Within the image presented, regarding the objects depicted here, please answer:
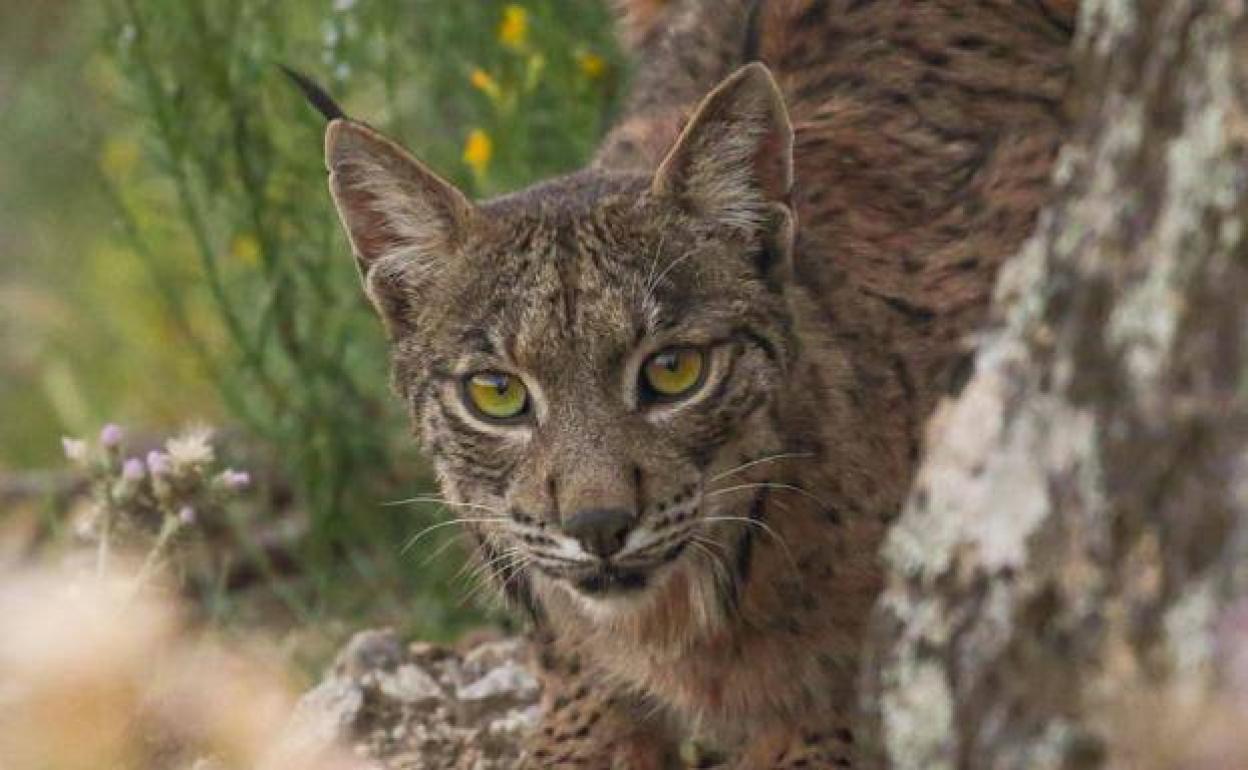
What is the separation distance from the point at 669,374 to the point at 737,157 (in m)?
0.43

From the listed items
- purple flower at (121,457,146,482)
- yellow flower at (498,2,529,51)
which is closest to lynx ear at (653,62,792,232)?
purple flower at (121,457,146,482)

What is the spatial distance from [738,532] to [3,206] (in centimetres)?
624

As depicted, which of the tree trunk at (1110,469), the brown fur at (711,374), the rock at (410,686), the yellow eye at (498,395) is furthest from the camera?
the rock at (410,686)

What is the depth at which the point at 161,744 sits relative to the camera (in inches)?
172

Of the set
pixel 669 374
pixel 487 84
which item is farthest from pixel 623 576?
pixel 487 84

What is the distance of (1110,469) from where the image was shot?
8.80 ft

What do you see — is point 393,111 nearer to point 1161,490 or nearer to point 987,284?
point 987,284

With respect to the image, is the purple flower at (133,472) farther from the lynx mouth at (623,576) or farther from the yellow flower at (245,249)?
the yellow flower at (245,249)

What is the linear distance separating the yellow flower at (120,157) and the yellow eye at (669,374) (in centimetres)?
439

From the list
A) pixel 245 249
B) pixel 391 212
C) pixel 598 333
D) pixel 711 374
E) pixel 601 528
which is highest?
pixel 245 249

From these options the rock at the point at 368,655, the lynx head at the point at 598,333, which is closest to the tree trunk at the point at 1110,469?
the lynx head at the point at 598,333

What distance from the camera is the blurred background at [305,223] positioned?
6086mm

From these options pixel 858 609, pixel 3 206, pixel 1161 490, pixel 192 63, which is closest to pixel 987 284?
pixel 858 609

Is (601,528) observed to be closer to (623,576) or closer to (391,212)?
(623,576)
